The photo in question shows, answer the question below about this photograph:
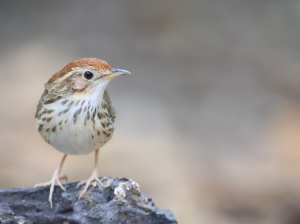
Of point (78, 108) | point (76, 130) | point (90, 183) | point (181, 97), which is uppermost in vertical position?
point (181, 97)

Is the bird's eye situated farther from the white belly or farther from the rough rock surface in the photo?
the rough rock surface

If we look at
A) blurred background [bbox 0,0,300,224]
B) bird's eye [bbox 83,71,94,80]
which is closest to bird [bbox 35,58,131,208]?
bird's eye [bbox 83,71,94,80]

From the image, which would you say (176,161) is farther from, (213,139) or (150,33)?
(150,33)

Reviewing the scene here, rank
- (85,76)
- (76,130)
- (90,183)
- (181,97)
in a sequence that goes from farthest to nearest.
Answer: (181,97), (90,183), (76,130), (85,76)

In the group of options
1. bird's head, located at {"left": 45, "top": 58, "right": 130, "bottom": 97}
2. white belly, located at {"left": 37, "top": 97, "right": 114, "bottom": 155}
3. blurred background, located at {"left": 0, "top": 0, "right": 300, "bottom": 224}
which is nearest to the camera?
bird's head, located at {"left": 45, "top": 58, "right": 130, "bottom": 97}

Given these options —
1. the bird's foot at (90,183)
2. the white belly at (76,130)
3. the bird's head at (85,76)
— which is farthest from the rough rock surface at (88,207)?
the bird's head at (85,76)

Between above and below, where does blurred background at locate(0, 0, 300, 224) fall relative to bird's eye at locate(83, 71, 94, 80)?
above

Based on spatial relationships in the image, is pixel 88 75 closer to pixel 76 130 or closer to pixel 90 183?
pixel 76 130

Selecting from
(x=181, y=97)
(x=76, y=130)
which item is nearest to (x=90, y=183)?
(x=76, y=130)
